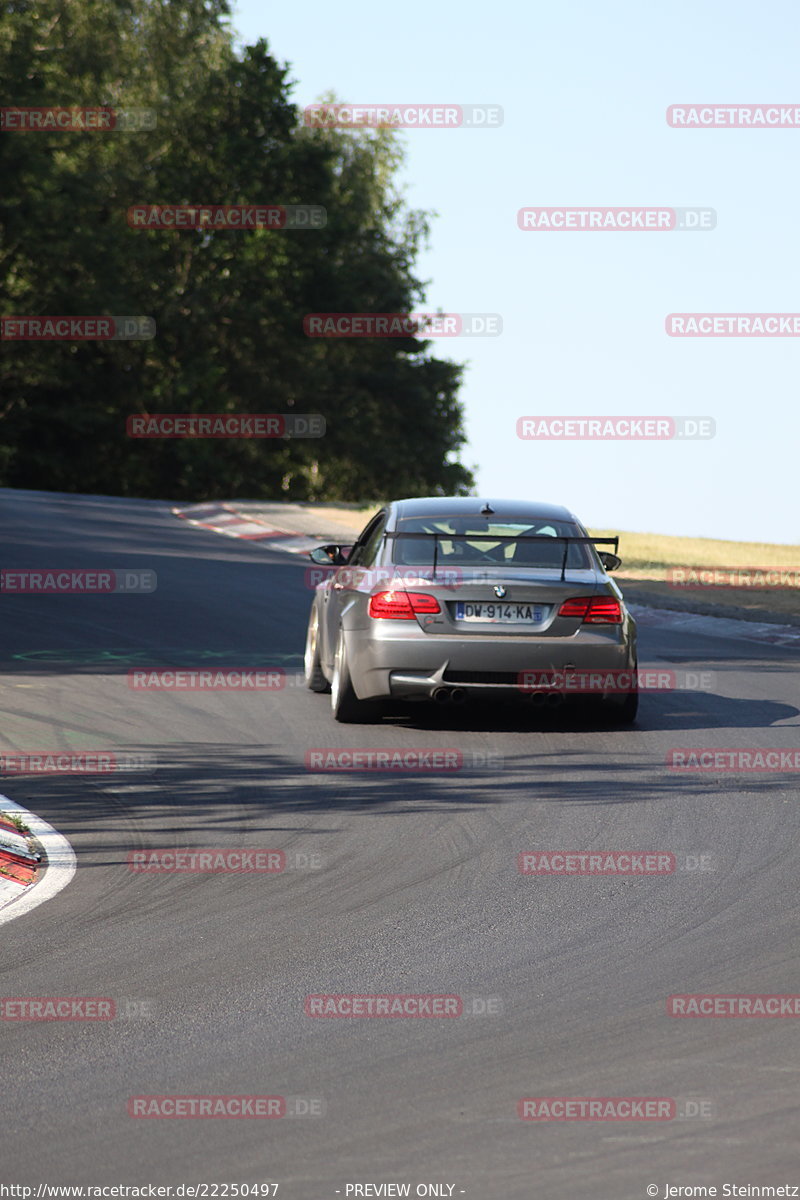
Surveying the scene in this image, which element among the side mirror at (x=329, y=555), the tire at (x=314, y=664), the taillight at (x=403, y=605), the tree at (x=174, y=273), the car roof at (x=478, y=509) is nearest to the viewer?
the taillight at (x=403, y=605)

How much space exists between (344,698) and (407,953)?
18.2 feet

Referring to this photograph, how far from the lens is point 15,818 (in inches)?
340

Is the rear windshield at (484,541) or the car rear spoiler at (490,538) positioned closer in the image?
Result: the car rear spoiler at (490,538)

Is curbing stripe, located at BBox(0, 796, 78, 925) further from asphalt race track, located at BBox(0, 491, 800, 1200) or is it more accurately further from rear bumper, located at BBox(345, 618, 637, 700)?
rear bumper, located at BBox(345, 618, 637, 700)

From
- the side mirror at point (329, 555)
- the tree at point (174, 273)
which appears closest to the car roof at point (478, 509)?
the side mirror at point (329, 555)

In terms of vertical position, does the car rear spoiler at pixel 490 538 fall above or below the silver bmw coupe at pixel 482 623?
above

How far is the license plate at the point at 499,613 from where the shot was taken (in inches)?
445

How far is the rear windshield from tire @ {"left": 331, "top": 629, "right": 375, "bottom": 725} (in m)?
0.80

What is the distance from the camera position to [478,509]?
12.1m

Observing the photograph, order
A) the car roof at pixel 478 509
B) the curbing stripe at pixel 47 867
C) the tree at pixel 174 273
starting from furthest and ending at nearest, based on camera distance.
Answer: the tree at pixel 174 273 < the car roof at pixel 478 509 < the curbing stripe at pixel 47 867

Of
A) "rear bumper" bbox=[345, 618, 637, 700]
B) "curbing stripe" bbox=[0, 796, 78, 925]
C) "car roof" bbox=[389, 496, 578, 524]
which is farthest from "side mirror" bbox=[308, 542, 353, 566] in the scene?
"curbing stripe" bbox=[0, 796, 78, 925]

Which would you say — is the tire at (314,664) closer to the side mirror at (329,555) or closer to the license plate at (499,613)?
the side mirror at (329,555)

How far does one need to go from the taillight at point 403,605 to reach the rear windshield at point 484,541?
35 centimetres

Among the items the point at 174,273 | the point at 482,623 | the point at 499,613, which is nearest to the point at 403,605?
the point at 482,623
